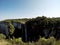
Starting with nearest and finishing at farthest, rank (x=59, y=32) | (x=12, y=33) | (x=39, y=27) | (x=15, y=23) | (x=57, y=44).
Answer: (x=57, y=44)
(x=59, y=32)
(x=39, y=27)
(x=12, y=33)
(x=15, y=23)

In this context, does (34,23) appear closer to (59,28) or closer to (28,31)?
(28,31)

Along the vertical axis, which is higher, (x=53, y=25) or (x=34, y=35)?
(x=53, y=25)

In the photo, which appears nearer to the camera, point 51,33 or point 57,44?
point 57,44

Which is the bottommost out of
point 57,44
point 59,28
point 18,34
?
point 18,34

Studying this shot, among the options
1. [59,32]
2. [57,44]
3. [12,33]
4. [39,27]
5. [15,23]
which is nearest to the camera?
[57,44]

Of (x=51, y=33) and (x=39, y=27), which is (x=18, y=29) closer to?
(x=39, y=27)

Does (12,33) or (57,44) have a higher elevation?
(57,44)

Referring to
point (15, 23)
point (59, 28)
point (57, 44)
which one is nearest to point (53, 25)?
point (59, 28)

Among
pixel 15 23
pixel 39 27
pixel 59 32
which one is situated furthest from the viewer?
pixel 15 23

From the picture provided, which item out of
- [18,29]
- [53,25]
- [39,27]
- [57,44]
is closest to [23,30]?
[18,29]
